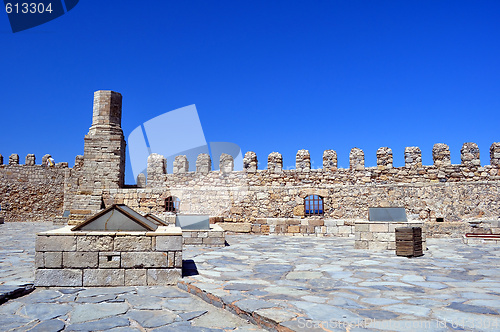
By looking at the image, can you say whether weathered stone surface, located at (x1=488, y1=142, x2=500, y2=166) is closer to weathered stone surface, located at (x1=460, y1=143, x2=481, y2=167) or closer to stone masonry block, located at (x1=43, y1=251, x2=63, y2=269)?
weathered stone surface, located at (x1=460, y1=143, x2=481, y2=167)

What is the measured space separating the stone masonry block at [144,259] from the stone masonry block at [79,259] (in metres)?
0.36

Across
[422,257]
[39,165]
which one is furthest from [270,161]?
[39,165]

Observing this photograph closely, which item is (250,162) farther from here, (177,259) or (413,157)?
(177,259)

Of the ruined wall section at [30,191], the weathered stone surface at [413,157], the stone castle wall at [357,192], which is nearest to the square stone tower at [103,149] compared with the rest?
the stone castle wall at [357,192]

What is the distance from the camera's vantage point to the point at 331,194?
13969 millimetres

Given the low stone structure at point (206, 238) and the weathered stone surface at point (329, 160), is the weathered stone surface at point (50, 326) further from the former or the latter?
the weathered stone surface at point (329, 160)

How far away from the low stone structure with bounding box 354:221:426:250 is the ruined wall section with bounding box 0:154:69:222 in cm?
1876

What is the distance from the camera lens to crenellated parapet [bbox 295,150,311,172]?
593 inches

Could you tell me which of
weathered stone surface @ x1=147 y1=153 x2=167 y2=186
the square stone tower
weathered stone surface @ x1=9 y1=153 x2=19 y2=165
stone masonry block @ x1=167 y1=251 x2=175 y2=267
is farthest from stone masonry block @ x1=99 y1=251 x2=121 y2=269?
weathered stone surface @ x1=9 y1=153 x2=19 y2=165

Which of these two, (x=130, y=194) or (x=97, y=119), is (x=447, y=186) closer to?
(x=130, y=194)

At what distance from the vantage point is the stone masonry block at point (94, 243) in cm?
458

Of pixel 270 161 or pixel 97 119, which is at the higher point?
pixel 97 119

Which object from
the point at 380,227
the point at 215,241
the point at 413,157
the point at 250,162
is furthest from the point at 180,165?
the point at 380,227

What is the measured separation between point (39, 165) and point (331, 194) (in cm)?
1765
